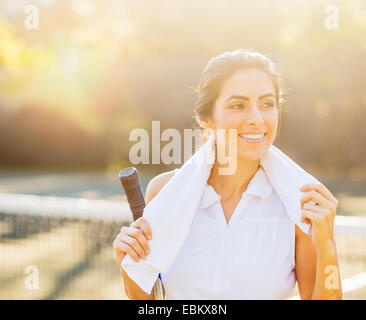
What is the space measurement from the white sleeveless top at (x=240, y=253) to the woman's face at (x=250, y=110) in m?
0.21

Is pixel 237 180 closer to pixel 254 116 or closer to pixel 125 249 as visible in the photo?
pixel 254 116

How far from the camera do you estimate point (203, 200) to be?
2.87 meters

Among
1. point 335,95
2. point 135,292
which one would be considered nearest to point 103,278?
point 135,292

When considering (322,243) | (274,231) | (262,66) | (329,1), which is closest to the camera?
(322,243)

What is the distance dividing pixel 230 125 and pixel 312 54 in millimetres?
20123

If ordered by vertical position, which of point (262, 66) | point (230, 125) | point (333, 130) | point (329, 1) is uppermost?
point (329, 1)

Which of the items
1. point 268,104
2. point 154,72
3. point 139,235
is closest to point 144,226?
point 139,235

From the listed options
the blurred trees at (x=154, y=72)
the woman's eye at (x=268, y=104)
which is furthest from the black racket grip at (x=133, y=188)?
the blurred trees at (x=154, y=72)

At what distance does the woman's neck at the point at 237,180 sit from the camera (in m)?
2.93

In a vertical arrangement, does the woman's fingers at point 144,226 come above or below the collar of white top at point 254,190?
below

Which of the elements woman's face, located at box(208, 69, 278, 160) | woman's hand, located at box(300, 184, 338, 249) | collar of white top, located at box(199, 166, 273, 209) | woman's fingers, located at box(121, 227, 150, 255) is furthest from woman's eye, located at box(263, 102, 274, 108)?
woman's fingers, located at box(121, 227, 150, 255)

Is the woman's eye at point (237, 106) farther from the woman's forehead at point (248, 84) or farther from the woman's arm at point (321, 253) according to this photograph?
the woman's arm at point (321, 253)

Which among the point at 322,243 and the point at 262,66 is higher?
the point at 262,66
